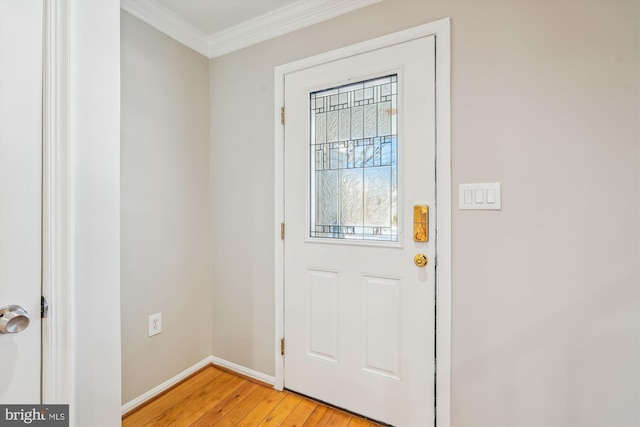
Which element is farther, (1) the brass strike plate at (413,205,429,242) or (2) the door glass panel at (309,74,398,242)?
(2) the door glass panel at (309,74,398,242)

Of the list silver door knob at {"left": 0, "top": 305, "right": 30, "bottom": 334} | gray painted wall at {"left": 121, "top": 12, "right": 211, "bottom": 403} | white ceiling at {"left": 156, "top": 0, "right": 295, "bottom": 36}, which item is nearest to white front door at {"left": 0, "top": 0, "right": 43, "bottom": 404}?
silver door knob at {"left": 0, "top": 305, "right": 30, "bottom": 334}

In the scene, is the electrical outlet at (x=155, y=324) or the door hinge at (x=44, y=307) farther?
the electrical outlet at (x=155, y=324)

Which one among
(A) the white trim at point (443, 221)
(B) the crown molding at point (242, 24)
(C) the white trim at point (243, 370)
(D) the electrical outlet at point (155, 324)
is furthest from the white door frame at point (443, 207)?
(D) the electrical outlet at point (155, 324)

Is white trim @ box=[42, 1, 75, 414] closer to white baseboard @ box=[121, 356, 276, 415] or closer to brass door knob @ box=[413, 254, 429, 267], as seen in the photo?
white baseboard @ box=[121, 356, 276, 415]

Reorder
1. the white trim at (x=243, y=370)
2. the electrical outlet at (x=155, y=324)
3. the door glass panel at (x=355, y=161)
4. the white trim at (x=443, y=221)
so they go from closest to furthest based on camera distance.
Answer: the white trim at (x=443, y=221)
the door glass panel at (x=355, y=161)
the electrical outlet at (x=155, y=324)
the white trim at (x=243, y=370)

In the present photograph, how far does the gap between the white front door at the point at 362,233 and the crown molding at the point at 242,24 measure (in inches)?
11.9

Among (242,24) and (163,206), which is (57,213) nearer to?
(163,206)

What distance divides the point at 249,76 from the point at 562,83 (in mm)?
1748

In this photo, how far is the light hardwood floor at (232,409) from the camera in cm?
164

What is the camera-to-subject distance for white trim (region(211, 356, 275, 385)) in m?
1.99

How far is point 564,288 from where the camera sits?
4.14 ft

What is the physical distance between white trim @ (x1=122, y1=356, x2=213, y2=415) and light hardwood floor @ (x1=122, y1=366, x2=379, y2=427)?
30 millimetres

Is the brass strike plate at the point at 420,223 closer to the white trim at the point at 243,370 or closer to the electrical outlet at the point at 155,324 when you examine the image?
the white trim at the point at 243,370

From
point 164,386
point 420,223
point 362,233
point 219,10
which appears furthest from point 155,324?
point 219,10
